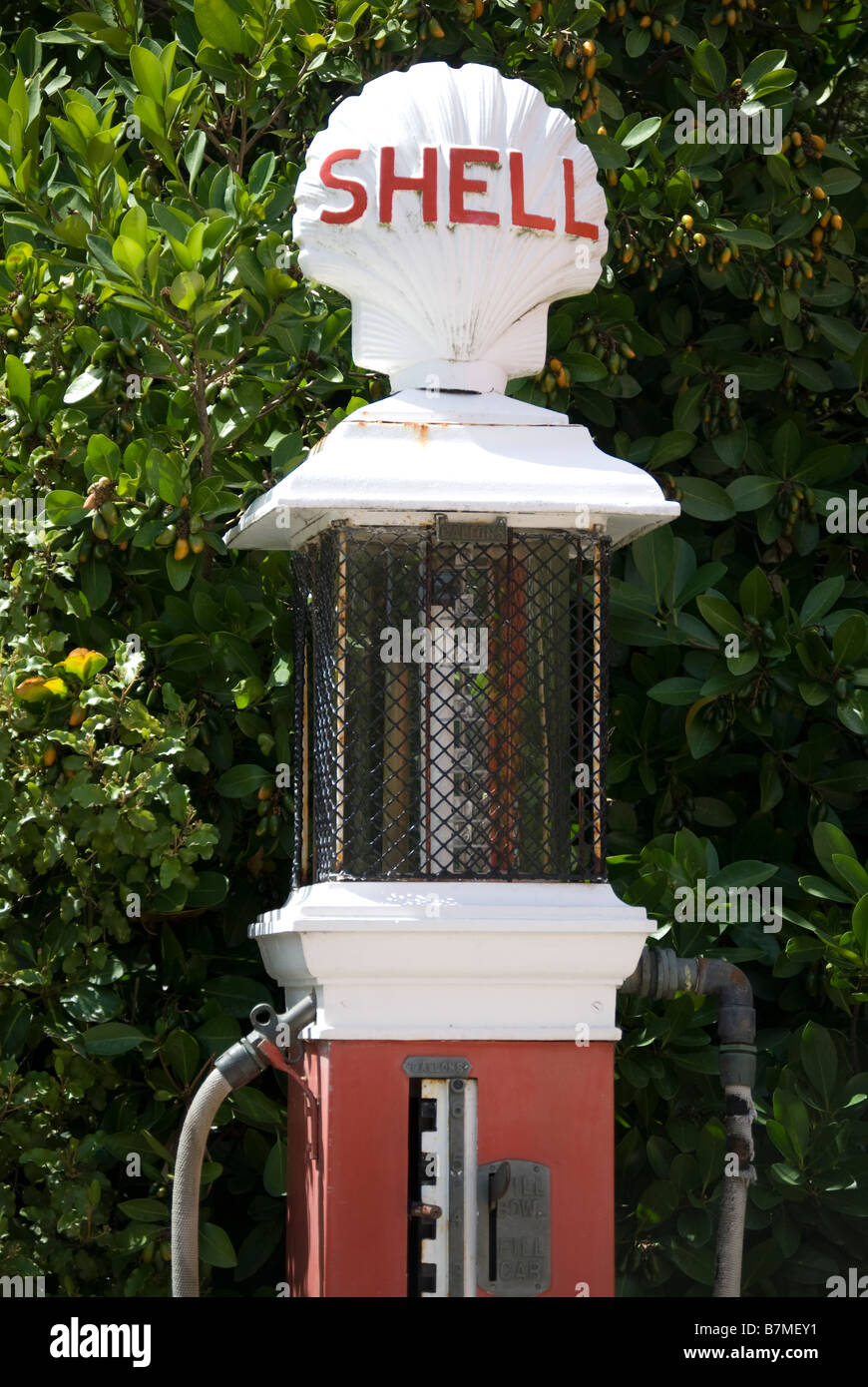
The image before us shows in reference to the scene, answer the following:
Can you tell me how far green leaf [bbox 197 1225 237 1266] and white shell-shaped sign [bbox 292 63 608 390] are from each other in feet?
7.51

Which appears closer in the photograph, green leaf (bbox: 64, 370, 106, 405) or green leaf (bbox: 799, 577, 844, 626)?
green leaf (bbox: 64, 370, 106, 405)

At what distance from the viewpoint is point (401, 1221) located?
4.25m

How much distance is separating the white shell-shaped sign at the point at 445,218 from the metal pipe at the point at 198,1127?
64.0 inches

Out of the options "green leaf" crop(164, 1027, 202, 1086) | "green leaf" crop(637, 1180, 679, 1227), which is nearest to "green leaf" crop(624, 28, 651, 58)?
"green leaf" crop(164, 1027, 202, 1086)

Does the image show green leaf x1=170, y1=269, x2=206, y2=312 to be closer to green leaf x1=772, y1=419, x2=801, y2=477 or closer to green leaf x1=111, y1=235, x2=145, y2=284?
green leaf x1=111, y1=235, x2=145, y2=284

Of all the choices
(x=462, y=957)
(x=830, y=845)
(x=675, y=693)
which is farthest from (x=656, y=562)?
(x=462, y=957)

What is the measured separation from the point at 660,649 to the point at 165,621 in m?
1.56

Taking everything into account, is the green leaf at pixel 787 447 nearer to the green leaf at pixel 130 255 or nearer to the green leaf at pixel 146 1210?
the green leaf at pixel 130 255

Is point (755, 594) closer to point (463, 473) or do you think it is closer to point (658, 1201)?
point (463, 473)

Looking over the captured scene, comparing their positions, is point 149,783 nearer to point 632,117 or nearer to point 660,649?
point 660,649

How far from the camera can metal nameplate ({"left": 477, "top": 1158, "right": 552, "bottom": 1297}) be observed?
13.9 feet

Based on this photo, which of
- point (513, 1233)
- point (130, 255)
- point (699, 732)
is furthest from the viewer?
point (699, 732)

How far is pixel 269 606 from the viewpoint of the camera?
544cm

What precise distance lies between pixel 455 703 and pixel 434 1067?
849 mm
